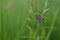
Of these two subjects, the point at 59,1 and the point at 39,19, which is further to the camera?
the point at 59,1

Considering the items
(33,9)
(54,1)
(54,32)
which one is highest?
(33,9)

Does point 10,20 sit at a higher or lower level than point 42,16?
lower

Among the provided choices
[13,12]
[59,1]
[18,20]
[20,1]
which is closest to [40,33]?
[18,20]

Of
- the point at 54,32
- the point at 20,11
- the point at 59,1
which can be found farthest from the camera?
the point at 20,11

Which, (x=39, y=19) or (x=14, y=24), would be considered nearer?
(x=39, y=19)

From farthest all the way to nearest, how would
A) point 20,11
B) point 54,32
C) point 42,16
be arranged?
point 20,11, point 54,32, point 42,16

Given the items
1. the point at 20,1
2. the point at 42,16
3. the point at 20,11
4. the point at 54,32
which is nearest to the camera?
the point at 42,16

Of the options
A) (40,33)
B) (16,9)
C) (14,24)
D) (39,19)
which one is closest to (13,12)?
(16,9)

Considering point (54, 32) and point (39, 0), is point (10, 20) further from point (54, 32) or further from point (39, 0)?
point (39, 0)

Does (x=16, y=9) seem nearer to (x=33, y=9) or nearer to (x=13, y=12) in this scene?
(x=13, y=12)
